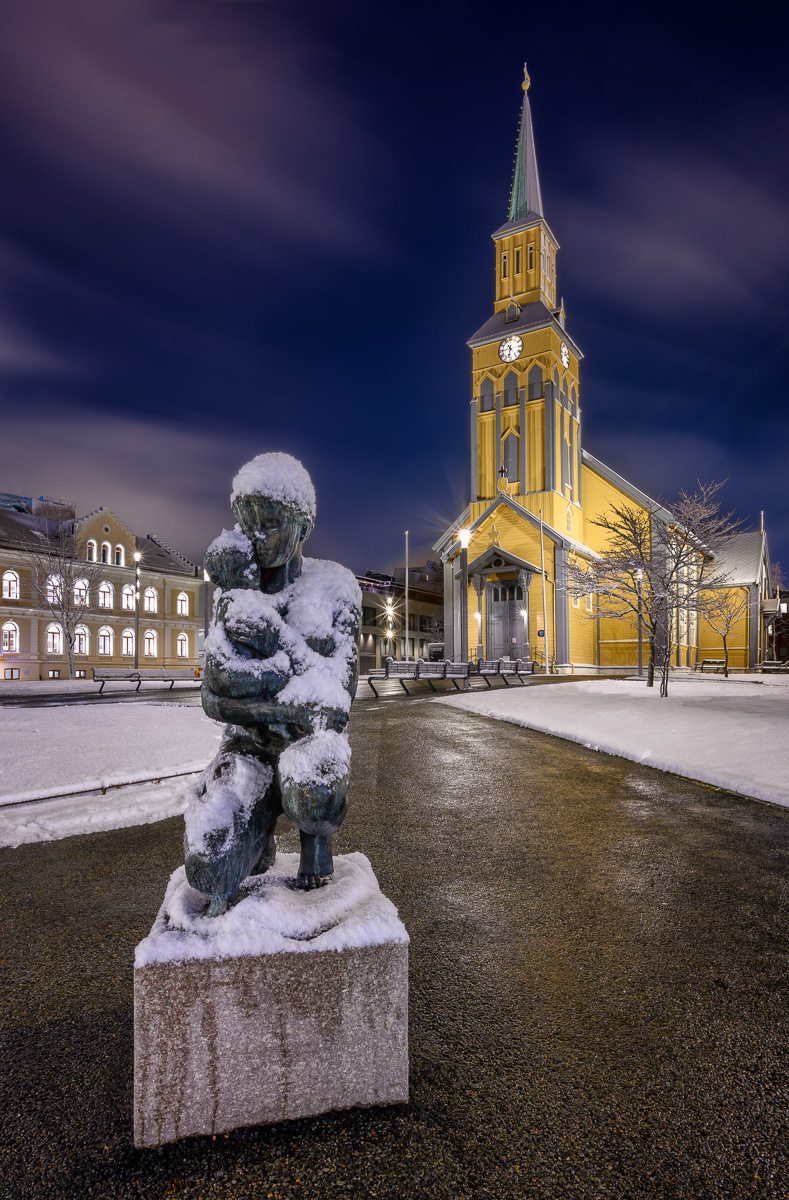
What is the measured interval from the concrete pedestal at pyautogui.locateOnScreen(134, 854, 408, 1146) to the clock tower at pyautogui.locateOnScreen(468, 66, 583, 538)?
34.6 meters

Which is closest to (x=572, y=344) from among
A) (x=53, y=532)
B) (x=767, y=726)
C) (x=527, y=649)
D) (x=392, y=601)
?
(x=527, y=649)

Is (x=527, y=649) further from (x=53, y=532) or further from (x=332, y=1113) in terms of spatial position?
(x=53, y=532)

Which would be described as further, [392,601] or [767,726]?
[392,601]

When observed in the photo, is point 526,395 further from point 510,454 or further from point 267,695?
point 267,695

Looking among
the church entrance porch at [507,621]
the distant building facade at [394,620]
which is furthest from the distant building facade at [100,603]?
the church entrance porch at [507,621]

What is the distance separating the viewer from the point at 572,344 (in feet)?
133

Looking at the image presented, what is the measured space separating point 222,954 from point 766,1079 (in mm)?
2185

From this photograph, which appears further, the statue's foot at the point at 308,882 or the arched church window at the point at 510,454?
the arched church window at the point at 510,454

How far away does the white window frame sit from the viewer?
131 feet

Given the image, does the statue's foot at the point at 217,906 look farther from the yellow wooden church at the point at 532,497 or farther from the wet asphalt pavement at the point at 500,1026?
the yellow wooden church at the point at 532,497

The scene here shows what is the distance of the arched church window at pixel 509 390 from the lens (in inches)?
1480

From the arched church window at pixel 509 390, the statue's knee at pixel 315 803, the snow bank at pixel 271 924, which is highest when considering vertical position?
the arched church window at pixel 509 390

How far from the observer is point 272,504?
2.27m

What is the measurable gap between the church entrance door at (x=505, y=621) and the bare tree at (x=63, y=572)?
1019 inches
